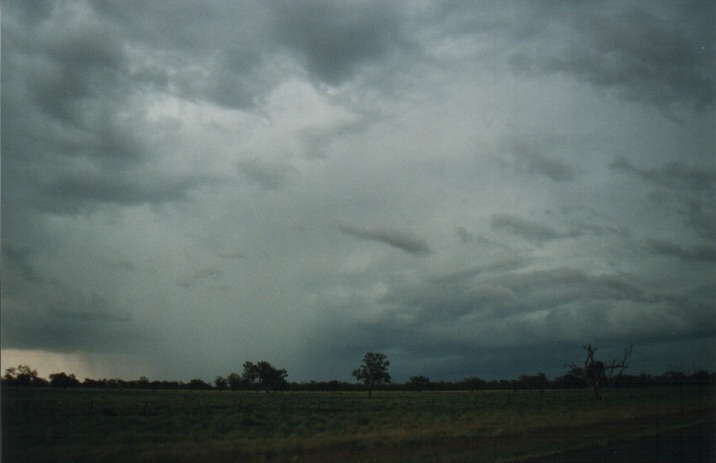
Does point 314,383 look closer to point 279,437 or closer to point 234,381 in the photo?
point 234,381

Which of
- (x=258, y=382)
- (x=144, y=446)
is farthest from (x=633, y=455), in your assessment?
(x=258, y=382)

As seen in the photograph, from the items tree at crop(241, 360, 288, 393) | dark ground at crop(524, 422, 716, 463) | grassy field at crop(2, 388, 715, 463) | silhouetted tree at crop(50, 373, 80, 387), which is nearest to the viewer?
dark ground at crop(524, 422, 716, 463)

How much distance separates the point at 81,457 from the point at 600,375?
64.7 meters

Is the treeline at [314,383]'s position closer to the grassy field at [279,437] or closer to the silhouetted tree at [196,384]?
the silhouetted tree at [196,384]

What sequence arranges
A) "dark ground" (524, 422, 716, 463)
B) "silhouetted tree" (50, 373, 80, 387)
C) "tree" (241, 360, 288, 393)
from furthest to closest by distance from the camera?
"tree" (241, 360, 288, 393) < "silhouetted tree" (50, 373, 80, 387) < "dark ground" (524, 422, 716, 463)

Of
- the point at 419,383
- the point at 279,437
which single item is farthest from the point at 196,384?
the point at 279,437

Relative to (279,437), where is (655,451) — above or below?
above

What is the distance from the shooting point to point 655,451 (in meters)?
17.6

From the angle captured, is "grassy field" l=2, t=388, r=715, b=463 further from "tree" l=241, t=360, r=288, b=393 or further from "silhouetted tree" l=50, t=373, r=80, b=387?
"tree" l=241, t=360, r=288, b=393

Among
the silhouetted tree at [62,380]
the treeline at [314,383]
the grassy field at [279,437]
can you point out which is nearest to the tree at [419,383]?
the treeline at [314,383]

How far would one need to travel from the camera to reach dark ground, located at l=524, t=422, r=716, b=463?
626 inches

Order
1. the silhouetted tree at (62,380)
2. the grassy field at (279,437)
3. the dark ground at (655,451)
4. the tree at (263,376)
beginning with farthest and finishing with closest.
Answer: the tree at (263,376) → the silhouetted tree at (62,380) → the grassy field at (279,437) → the dark ground at (655,451)

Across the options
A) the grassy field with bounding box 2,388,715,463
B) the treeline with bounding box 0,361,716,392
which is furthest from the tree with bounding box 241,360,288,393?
the grassy field with bounding box 2,388,715,463

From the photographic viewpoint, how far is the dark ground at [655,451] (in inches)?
626
